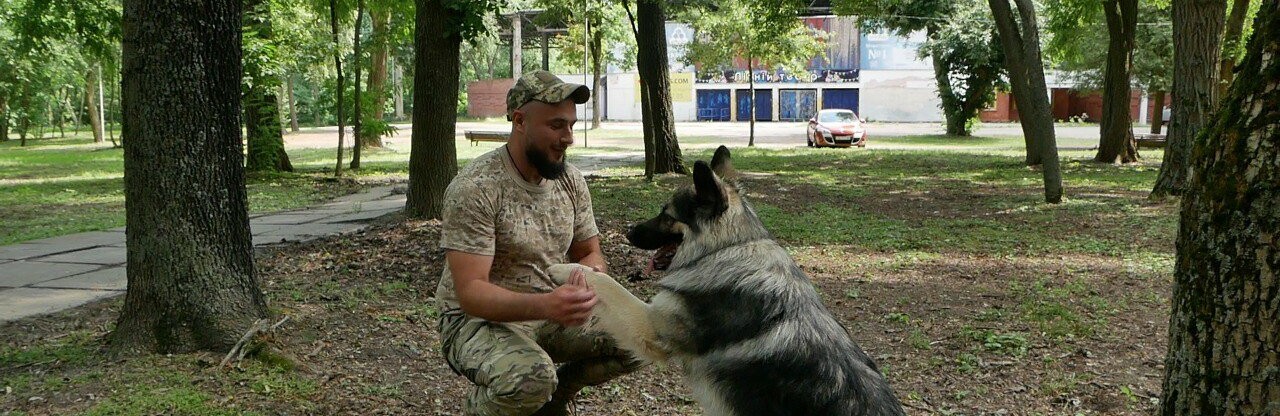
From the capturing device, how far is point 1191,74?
581 inches

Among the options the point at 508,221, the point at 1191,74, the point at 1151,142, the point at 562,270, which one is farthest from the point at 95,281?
the point at 1151,142

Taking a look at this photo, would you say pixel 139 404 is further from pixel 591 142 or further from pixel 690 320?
pixel 591 142

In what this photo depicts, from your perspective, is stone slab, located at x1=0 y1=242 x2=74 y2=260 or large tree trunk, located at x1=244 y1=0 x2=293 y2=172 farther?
large tree trunk, located at x1=244 y1=0 x2=293 y2=172

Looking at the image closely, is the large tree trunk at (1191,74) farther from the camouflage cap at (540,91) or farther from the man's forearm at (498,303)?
the man's forearm at (498,303)

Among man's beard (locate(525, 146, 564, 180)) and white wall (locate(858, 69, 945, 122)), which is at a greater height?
white wall (locate(858, 69, 945, 122))

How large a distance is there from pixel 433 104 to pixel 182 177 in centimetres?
590

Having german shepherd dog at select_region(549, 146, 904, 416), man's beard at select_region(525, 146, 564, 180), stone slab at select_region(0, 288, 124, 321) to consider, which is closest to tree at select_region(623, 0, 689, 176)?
stone slab at select_region(0, 288, 124, 321)

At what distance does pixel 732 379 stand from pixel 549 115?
1.43 meters

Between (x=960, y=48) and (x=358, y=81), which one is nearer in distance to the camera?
(x=358, y=81)

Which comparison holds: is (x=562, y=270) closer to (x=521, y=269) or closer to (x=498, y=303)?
(x=521, y=269)

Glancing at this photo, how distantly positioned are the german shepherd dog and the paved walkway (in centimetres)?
556

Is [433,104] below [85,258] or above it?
above

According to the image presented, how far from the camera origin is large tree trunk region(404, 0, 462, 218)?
1112cm

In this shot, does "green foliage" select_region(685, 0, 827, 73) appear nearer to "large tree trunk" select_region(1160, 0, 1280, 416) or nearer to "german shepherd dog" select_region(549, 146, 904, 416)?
"german shepherd dog" select_region(549, 146, 904, 416)
